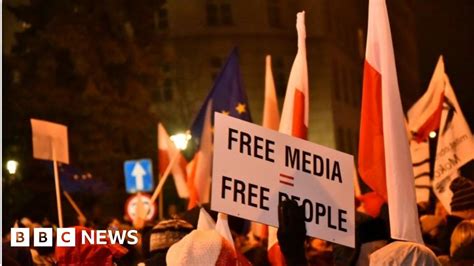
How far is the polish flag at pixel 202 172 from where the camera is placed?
34.9ft

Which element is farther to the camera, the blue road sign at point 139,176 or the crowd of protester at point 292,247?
the blue road sign at point 139,176

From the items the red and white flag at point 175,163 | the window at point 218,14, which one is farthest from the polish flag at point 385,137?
the window at point 218,14

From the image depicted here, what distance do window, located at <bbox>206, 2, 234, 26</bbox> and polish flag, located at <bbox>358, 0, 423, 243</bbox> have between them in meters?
38.9

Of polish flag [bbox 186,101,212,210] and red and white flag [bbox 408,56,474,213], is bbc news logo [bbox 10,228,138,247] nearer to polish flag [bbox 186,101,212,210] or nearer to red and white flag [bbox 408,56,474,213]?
red and white flag [bbox 408,56,474,213]

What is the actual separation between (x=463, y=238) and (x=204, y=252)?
1921mm

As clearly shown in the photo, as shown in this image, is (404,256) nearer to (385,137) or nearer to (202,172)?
(385,137)

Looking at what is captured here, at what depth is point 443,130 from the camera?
9.49 metres

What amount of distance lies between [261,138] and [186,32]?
39578 millimetres

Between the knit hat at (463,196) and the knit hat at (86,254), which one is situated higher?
the knit hat at (463,196)

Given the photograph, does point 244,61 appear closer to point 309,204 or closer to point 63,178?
point 63,178

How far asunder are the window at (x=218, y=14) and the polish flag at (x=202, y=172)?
33286 mm

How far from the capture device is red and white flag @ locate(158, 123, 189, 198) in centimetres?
1308

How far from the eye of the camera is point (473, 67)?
48.1 feet

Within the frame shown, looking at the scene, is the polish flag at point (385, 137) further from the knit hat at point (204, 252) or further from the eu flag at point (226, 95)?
the eu flag at point (226, 95)
